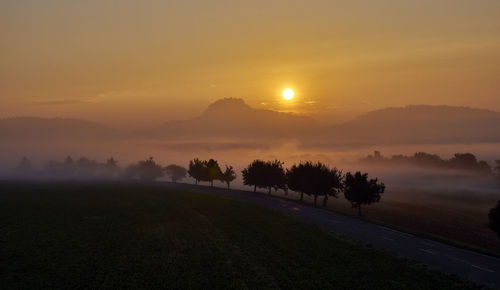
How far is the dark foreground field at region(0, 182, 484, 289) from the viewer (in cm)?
2825

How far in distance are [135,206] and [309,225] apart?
37330 millimetres

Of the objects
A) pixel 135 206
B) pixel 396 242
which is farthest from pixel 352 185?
pixel 135 206

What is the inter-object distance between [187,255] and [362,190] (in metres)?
49.6

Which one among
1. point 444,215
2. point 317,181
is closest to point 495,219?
point 317,181

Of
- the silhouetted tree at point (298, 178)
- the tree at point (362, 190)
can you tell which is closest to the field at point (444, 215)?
the tree at point (362, 190)

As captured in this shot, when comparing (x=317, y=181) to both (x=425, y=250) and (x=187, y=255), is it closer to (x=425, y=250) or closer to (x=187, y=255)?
(x=425, y=250)

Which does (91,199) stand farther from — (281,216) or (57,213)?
(281,216)

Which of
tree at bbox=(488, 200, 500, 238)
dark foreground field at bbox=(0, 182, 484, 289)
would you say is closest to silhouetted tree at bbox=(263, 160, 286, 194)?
dark foreground field at bbox=(0, 182, 484, 289)

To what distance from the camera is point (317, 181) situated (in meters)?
88.4

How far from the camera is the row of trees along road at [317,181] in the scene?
75.3 m

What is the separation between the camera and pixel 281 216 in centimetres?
6066

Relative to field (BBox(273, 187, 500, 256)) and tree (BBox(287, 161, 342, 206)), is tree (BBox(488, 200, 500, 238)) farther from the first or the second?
tree (BBox(287, 161, 342, 206))

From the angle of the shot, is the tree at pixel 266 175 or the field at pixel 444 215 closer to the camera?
the field at pixel 444 215

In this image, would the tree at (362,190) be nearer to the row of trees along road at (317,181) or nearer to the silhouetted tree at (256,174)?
the row of trees along road at (317,181)
